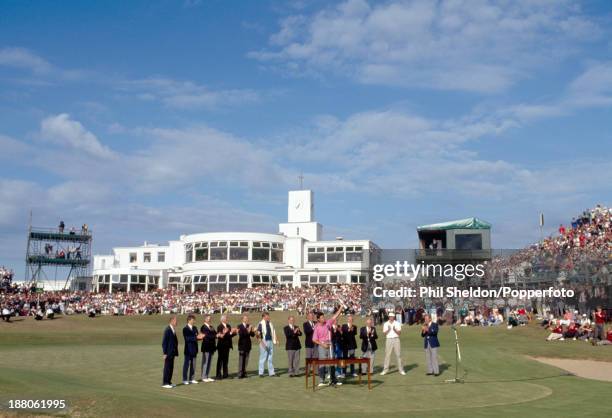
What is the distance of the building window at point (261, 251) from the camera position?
7219 centimetres

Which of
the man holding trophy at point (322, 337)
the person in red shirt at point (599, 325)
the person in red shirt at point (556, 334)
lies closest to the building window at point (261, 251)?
the person in red shirt at point (556, 334)

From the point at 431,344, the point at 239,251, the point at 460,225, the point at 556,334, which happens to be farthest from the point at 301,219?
the point at 431,344

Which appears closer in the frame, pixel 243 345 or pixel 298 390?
pixel 298 390

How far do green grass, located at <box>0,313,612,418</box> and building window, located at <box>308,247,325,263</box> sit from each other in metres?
47.6

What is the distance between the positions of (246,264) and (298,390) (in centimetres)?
5548

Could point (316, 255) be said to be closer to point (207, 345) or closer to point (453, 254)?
point (453, 254)

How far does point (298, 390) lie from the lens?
52.9 ft

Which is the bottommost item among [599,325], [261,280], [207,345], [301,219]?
[599,325]

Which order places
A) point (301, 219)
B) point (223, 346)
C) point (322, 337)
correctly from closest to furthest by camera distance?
point (322, 337) < point (223, 346) < point (301, 219)

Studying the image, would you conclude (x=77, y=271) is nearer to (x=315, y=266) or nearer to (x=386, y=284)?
(x=315, y=266)

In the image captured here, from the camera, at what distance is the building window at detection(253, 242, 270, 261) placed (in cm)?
7219

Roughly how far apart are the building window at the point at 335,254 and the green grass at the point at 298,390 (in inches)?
1834

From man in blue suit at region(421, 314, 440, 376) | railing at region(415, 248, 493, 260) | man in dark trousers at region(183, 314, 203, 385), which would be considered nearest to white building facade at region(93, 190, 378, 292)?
railing at region(415, 248, 493, 260)

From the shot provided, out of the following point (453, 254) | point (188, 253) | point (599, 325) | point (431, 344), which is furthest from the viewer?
point (188, 253)
